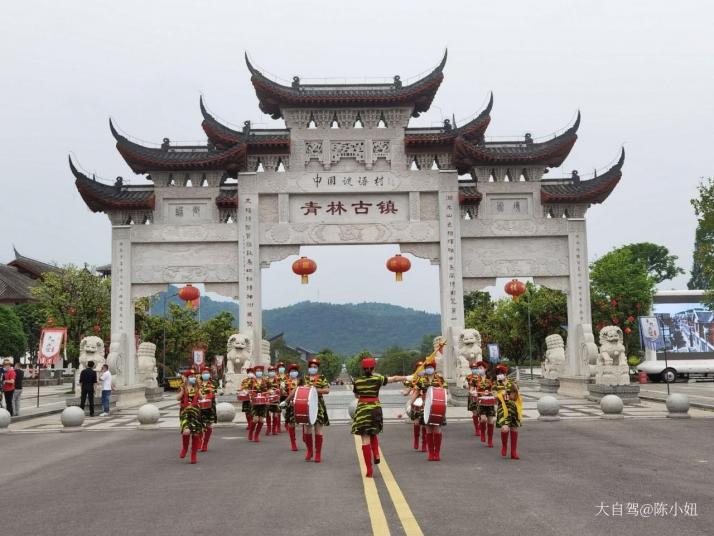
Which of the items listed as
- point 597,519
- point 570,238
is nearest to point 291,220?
point 570,238

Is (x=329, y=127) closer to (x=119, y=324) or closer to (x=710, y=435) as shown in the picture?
(x=119, y=324)

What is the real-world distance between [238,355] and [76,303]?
58.2ft

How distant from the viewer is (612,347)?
21422 millimetres

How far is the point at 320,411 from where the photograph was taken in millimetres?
10977

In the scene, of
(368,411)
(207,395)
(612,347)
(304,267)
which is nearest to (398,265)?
(304,267)

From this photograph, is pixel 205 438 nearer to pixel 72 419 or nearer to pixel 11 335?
pixel 72 419

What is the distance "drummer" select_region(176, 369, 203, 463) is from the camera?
35.9 feet

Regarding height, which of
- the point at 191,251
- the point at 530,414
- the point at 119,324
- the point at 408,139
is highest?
the point at 408,139

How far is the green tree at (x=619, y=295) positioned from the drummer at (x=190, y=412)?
103 ft

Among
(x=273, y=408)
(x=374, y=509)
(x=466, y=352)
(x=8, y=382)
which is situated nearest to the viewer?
(x=374, y=509)

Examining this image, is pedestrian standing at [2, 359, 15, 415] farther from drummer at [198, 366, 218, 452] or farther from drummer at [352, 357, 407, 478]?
drummer at [352, 357, 407, 478]

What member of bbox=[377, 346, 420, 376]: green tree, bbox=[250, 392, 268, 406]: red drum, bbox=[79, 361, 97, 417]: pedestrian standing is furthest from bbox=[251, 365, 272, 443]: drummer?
bbox=[377, 346, 420, 376]: green tree

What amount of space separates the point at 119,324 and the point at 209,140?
7091mm

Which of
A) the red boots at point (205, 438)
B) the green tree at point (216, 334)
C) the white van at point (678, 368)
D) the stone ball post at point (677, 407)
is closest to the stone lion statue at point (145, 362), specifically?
the red boots at point (205, 438)
